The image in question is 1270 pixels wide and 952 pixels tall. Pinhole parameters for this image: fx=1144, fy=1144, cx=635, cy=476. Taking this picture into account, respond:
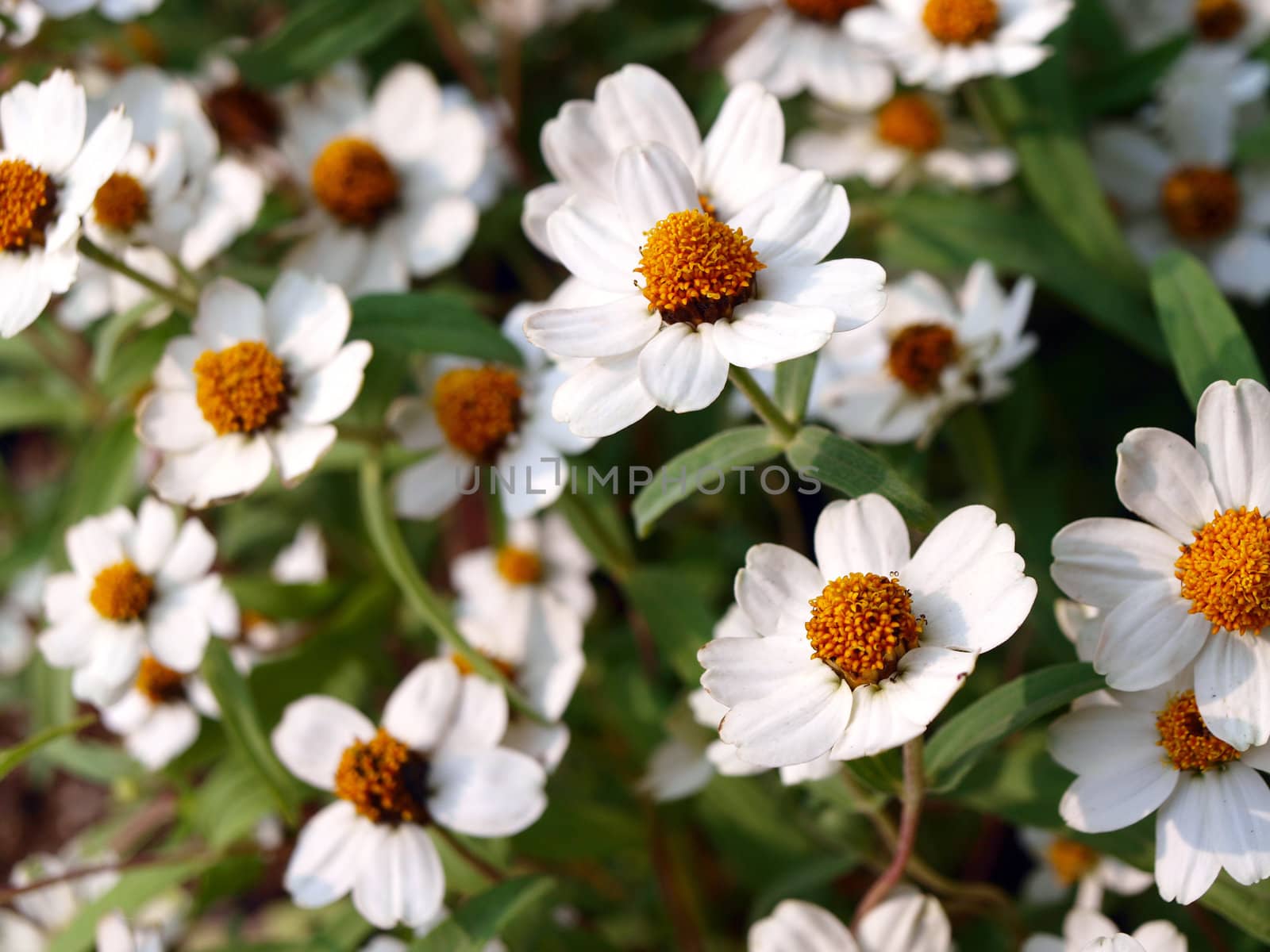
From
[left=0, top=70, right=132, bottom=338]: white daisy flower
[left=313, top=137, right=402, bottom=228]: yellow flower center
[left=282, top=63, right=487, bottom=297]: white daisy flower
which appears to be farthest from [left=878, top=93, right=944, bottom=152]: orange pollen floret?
[left=0, top=70, right=132, bottom=338]: white daisy flower

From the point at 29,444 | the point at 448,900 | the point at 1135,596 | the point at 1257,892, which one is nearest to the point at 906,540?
the point at 1135,596

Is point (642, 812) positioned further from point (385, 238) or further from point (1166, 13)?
point (1166, 13)

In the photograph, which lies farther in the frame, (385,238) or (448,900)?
(385,238)

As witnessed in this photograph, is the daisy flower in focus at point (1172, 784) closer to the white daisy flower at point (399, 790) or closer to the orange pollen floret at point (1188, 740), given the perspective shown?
the orange pollen floret at point (1188, 740)

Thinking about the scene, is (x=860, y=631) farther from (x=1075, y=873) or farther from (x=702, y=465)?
(x=1075, y=873)

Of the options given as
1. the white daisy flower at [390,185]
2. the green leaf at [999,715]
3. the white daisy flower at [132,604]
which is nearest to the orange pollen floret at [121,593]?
the white daisy flower at [132,604]

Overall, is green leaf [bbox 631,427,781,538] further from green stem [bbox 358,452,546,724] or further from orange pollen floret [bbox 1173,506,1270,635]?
orange pollen floret [bbox 1173,506,1270,635]

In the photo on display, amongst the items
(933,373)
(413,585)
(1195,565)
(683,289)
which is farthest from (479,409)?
(1195,565)
